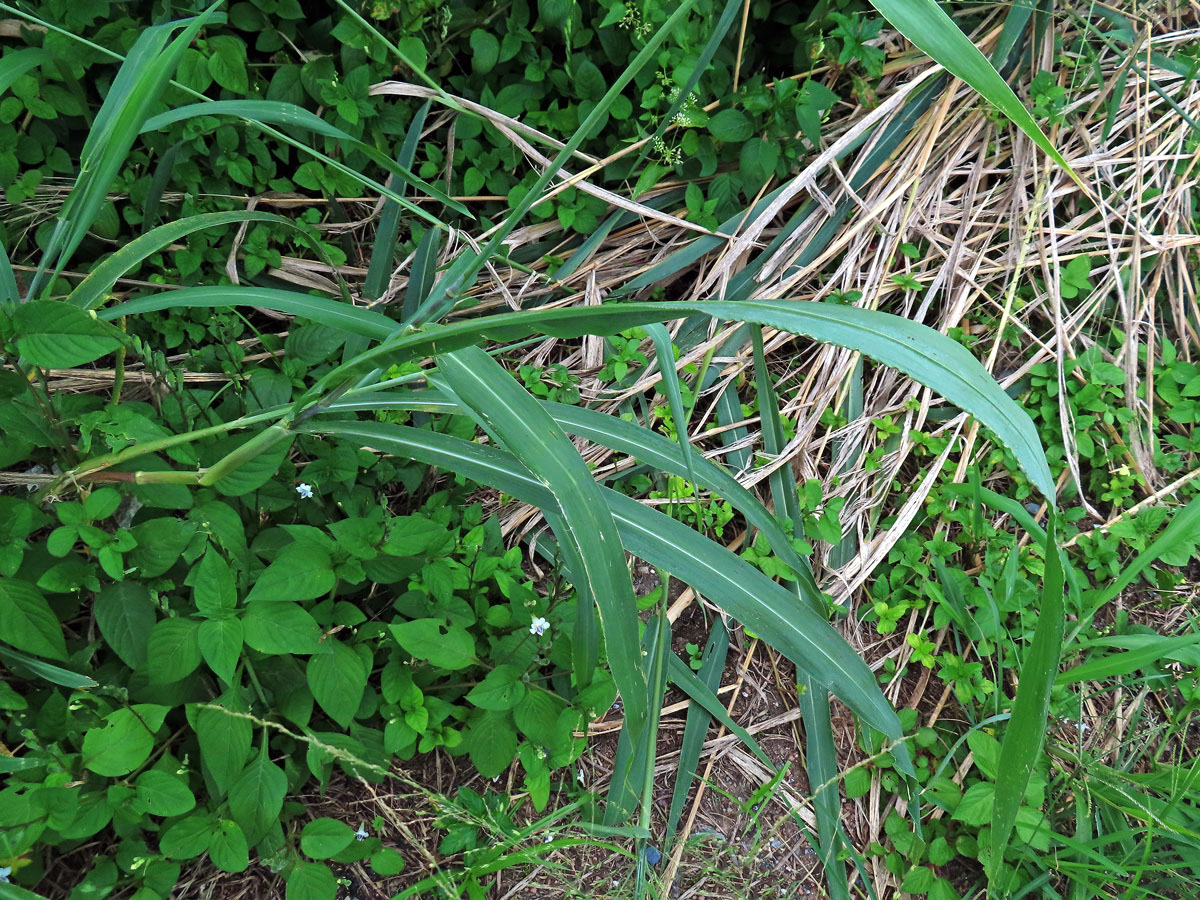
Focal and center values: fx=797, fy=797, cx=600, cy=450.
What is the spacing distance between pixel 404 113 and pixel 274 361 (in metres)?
0.58

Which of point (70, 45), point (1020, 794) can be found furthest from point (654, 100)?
point (1020, 794)

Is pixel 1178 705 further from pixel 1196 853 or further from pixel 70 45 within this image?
pixel 70 45

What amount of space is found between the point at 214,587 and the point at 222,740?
8.5 inches

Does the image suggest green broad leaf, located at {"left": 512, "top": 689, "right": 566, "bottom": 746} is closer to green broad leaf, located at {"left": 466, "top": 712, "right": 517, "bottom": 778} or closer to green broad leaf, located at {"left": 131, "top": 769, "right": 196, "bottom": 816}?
green broad leaf, located at {"left": 466, "top": 712, "right": 517, "bottom": 778}

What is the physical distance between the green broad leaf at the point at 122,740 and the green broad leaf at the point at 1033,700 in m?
1.08

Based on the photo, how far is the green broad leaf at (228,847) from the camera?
109cm

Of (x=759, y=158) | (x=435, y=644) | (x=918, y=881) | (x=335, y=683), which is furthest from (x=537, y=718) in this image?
(x=759, y=158)

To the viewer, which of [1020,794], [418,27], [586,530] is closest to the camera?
[586,530]

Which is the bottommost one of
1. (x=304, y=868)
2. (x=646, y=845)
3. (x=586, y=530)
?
(x=646, y=845)

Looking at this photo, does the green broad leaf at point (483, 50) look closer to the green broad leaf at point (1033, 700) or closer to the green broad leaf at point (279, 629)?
the green broad leaf at point (279, 629)

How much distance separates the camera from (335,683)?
1.15 m

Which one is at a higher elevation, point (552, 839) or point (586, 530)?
point (586, 530)

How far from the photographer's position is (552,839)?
1357 mm

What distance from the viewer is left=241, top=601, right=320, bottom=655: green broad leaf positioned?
42.3 inches
